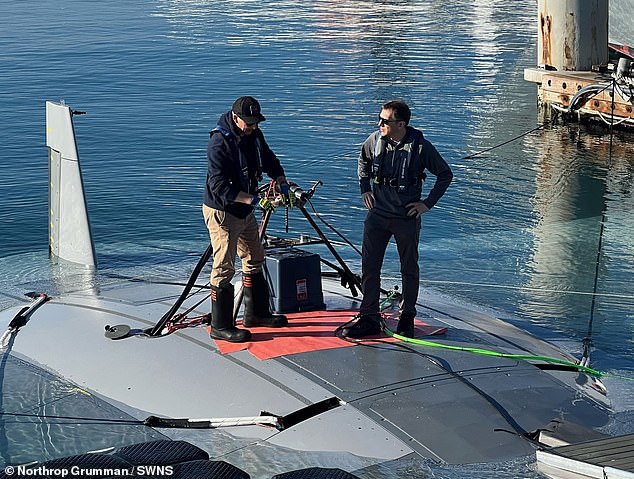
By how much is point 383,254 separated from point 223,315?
1.19 m

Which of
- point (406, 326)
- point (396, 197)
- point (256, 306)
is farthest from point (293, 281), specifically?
point (396, 197)

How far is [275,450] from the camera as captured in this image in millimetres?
5789

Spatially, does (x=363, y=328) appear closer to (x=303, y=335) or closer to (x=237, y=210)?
(x=303, y=335)

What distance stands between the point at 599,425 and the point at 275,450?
6.77 feet

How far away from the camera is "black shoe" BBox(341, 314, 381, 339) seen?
22.9ft

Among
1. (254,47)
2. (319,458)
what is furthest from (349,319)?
(254,47)

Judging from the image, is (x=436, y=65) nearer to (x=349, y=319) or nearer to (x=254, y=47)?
(x=254, y=47)

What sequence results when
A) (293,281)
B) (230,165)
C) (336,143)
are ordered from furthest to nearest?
(336,143) → (293,281) → (230,165)

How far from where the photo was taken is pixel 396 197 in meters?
6.88

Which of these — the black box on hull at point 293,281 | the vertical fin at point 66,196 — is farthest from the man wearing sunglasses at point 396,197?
the vertical fin at point 66,196

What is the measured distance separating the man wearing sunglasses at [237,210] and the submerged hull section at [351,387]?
0.57 ft

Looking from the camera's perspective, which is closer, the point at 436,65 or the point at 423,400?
the point at 423,400

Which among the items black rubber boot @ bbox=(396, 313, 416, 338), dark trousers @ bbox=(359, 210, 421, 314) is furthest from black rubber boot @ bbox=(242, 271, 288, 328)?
black rubber boot @ bbox=(396, 313, 416, 338)

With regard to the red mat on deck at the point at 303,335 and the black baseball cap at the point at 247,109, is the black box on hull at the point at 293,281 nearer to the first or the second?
the red mat on deck at the point at 303,335
